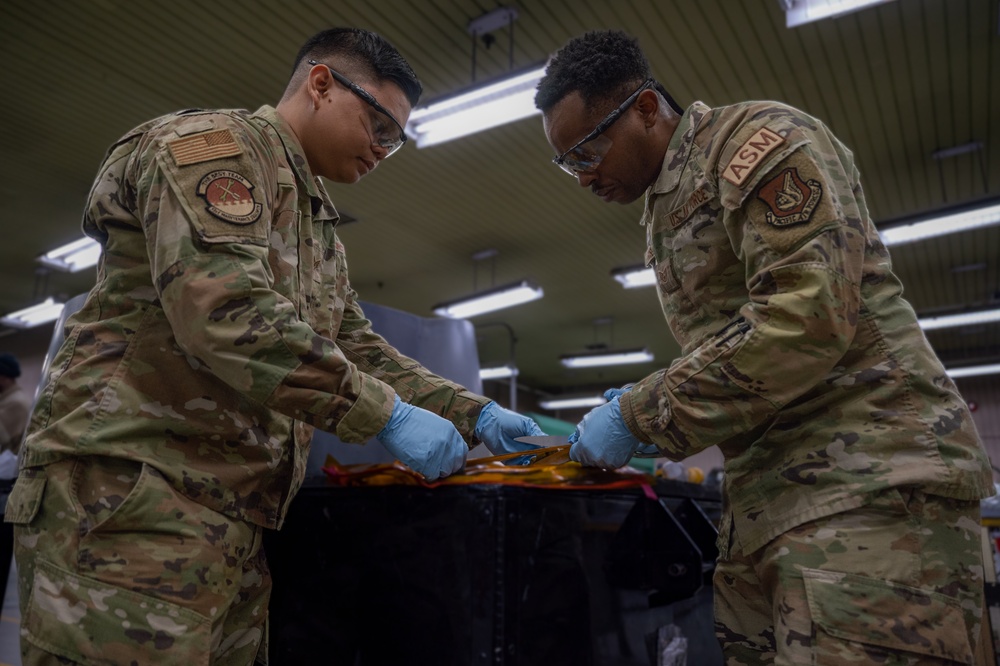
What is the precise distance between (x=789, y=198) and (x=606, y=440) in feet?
1.59

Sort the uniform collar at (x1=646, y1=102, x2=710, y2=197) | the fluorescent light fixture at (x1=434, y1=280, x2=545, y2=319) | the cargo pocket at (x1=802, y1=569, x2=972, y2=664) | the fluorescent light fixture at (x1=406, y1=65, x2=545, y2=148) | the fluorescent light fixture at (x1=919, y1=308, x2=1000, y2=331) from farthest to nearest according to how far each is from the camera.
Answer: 1. the fluorescent light fixture at (x1=919, y1=308, x2=1000, y2=331)
2. the fluorescent light fixture at (x1=434, y1=280, x2=545, y2=319)
3. the fluorescent light fixture at (x1=406, y1=65, x2=545, y2=148)
4. the uniform collar at (x1=646, y1=102, x2=710, y2=197)
5. the cargo pocket at (x1=802, y1=569, x2=972, y2=664)

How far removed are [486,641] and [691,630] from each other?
0.86 metres

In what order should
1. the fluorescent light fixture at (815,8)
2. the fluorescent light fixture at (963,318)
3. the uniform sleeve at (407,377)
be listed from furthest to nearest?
the fluorescent light fixture at (963,318)
the fluorescent light fixture at (815,8)
the uniform sleeve at (407,377)

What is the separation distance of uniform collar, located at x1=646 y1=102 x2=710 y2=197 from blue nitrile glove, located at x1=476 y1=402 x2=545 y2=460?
1.79 ft

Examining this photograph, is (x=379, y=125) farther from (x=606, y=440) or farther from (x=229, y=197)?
(x=606, y=440)

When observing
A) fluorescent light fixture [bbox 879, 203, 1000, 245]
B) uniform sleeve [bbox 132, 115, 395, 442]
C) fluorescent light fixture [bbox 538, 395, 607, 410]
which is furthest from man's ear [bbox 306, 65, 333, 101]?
fluorescent light fixture [bbox 538, 395, 607, 410]

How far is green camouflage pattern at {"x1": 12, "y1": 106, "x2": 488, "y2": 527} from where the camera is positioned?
1004 millimetres

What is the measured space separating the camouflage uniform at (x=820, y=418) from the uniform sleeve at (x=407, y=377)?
1.66 feet

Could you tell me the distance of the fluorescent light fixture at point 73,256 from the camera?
7877 mm

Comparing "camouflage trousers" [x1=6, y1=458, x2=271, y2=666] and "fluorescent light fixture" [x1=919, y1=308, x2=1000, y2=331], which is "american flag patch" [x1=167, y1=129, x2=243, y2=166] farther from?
"fluorescent light fixture" [x1=919, y1=308, x2=1000, y2=331]

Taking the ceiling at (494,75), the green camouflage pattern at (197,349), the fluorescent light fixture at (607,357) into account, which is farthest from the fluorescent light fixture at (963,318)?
the green camouflage pattern at (197,349)

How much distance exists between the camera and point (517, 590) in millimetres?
1390

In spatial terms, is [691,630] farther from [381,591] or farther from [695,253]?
[695,253]

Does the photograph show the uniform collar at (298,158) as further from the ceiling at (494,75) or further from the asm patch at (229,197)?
the ceiling at (494,75)
